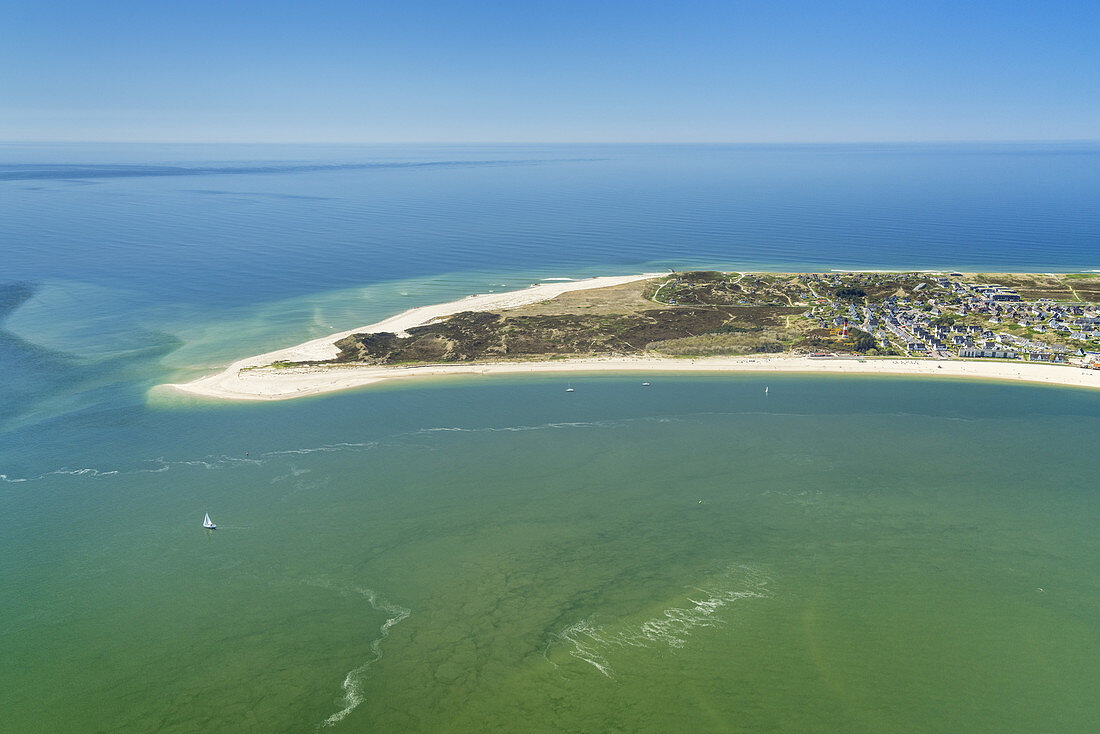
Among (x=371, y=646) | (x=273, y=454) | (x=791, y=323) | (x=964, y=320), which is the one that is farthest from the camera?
(x=791, y=323)

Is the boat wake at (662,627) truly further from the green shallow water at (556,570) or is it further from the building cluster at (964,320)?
the building cluster at (964,320)

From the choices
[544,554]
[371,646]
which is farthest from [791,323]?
[371,646]

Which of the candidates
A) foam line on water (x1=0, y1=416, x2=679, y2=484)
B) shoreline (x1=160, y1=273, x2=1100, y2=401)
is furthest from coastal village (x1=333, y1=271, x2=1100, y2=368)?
foam line on water (x1=0, y1=416, x2=679, y2=484)

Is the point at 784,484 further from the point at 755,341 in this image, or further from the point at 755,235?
the point at 755,235

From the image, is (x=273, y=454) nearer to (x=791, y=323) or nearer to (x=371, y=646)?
(x=371, y=646)

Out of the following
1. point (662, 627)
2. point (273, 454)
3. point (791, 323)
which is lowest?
point (662, 627)

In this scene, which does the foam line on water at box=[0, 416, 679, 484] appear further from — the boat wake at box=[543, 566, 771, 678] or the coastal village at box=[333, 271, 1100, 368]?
the boat wake at box=[543, 566, 771, 678]

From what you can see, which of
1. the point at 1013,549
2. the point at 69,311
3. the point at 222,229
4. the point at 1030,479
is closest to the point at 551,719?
the point at 1013,549
